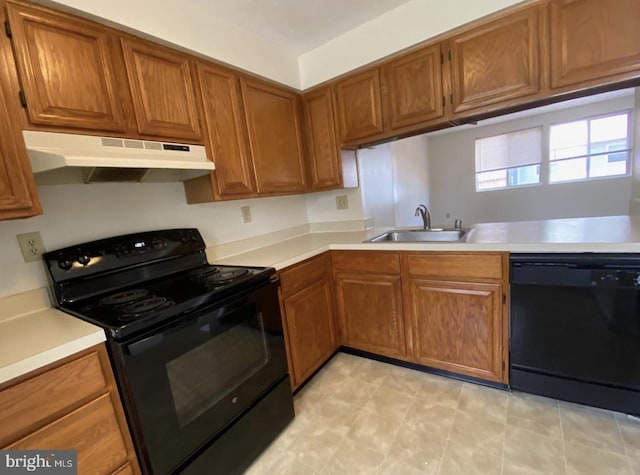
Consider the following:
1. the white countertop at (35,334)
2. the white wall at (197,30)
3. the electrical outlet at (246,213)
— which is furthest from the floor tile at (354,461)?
the white wall at (197,30)

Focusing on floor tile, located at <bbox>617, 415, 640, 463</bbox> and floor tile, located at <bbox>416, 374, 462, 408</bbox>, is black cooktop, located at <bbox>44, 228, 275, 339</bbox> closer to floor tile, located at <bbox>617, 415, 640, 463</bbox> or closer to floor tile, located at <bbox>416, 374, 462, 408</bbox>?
floor tile, located at <bbox>416, 374, 462, 408</bbox>

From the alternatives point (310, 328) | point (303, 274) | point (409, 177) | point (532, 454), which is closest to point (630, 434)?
point (532, 454)

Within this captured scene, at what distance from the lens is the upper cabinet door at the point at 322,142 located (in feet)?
7.35

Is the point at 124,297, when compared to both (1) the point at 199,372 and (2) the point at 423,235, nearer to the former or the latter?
(1) the point at 199,372

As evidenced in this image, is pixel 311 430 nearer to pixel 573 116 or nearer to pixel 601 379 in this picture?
pixel 601 379

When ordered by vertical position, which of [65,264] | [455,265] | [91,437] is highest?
[65,264]

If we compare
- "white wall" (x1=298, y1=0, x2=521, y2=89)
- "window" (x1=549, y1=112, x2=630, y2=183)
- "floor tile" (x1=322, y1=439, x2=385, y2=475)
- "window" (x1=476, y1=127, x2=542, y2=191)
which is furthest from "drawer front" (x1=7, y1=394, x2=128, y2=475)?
"window" (x1=549, y1=112, x2=630, y2=183)

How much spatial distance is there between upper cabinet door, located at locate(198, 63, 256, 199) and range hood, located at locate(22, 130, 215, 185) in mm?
130

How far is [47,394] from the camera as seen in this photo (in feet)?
2.74

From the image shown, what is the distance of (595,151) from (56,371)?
24.3 ft

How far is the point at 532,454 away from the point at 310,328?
125cm

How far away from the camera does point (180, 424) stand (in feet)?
3.56

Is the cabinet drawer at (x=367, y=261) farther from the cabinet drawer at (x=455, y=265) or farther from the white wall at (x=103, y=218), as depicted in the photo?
the white wall at (x=103, y=218)

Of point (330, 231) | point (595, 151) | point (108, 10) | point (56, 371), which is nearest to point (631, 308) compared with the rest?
point (330, 231)
